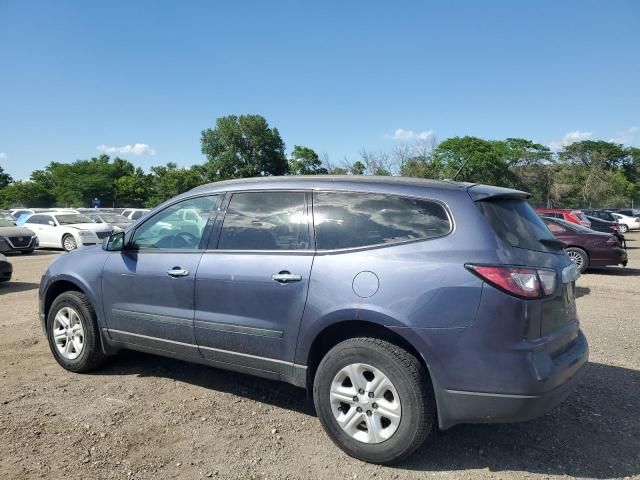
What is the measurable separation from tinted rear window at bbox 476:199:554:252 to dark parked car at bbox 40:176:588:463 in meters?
0.01

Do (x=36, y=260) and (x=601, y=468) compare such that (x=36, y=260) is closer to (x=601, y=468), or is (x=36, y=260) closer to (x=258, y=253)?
(x=258, y=253)

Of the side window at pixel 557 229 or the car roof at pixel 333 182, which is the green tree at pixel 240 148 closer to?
the side window at pixel 557 229

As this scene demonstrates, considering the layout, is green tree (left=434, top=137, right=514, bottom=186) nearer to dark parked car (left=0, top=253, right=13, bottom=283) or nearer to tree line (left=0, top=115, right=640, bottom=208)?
tree line (left=0, top=115, right=640, bottom=208)

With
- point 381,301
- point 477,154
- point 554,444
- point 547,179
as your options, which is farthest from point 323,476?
point 547,179

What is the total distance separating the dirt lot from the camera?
3080mm

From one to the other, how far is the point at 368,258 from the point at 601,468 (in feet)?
6.39

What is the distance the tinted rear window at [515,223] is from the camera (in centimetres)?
306

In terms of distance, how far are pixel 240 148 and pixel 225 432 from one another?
71087 mm

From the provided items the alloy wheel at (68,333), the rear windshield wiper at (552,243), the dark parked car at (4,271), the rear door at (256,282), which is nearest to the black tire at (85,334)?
the alloy wheel at (68,333)

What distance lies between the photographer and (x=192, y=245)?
13.2 feet

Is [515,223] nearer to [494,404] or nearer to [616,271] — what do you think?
[494,404]

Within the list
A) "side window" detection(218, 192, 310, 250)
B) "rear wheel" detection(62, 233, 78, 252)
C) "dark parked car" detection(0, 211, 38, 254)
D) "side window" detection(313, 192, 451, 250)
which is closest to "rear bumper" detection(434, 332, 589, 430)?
"side window" detection(313, 192, 451, 250)

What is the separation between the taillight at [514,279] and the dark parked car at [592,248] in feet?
34.5

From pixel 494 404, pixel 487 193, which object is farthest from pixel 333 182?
pixel 494 404
